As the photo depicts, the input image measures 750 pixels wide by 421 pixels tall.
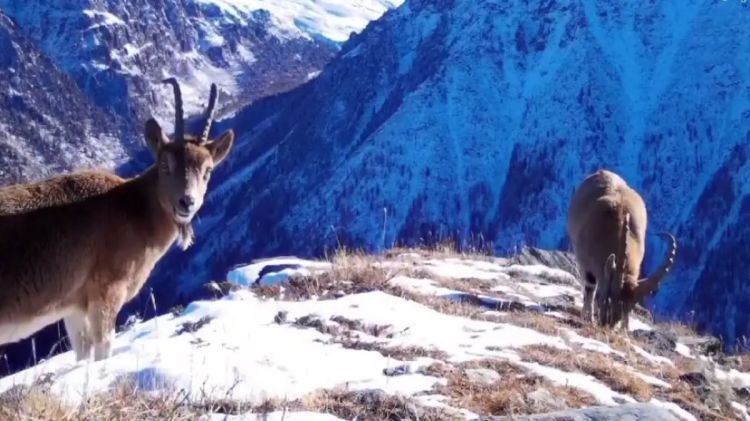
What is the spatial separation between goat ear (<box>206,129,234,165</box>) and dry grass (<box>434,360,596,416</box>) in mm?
4417

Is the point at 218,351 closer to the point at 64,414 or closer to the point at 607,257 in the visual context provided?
the point at 64,414

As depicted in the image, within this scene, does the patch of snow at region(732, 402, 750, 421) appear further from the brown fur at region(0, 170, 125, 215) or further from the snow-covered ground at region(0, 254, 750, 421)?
the brown fur at region(0, 170, 125, 215)

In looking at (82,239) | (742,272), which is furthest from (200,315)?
(742,272)

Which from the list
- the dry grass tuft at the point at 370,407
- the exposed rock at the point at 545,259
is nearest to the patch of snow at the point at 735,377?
the dry grass tuft at the point at 370,407

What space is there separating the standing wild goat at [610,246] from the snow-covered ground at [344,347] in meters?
1.29

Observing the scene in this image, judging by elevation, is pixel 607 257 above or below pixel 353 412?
below

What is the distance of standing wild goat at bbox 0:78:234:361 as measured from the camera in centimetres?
1054

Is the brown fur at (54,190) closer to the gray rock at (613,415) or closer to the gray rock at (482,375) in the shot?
the gray rock at (482,375)

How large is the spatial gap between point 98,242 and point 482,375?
4439 millimetres

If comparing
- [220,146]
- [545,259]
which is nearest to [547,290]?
[545,259]

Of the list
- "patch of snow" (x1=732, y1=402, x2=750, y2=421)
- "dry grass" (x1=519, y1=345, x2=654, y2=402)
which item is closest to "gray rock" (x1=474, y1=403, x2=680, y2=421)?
"patch of snow" (x1=732, y1=402, x2=750, y2=421)

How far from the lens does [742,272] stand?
18462 centimetres

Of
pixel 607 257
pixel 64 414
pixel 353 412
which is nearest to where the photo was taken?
pixel 64 414

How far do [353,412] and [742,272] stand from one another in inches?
7408
